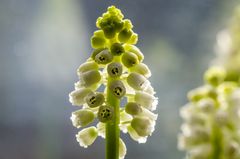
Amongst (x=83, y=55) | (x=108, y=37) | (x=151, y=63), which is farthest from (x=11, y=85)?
(x=108, y=37)

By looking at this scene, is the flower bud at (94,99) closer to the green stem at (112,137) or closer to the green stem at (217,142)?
the green stem at (112,137)

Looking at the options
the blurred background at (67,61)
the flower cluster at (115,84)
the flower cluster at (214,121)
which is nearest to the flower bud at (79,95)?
the flower cluster at (115,84)

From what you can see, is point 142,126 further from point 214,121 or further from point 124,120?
point 214,121

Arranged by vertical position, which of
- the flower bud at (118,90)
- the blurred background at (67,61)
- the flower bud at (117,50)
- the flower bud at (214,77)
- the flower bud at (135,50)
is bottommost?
the flower bud at (118,90)

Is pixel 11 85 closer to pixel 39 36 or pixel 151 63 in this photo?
pixel 39 36

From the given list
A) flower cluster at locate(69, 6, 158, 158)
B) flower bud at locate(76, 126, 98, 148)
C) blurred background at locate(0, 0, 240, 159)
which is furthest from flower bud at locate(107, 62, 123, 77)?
blurred background at locate(0, 0, 240, 159)

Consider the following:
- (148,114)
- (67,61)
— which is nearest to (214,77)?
(148,114)
